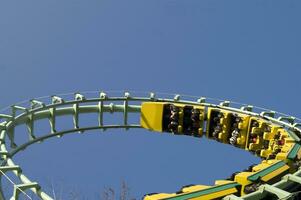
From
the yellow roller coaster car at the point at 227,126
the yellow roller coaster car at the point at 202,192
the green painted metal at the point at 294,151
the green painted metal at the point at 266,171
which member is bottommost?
the yellow roller coaster car at the point at 227,126

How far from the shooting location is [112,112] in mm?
32906

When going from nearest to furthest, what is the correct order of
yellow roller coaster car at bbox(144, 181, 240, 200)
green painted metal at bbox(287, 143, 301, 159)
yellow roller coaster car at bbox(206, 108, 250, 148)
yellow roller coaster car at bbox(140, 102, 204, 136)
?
1. yellow roller coaster car at bbox(144, 181, 240, 200)
2. green painted metal at bbox(287, 143, 301, 159)
3. yellow roller coaster car at bbox(206, 108, 250, 148)
4. yellow roller coaster car at bbox(140, 102, 204, 136)

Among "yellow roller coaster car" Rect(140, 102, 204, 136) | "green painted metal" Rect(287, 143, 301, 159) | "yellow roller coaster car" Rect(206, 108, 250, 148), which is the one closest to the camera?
"green painted metal" Rect(287, 143, 301, 159)

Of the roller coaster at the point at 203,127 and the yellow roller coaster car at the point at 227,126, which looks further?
the yellow roller coaster car at the point at 227,126

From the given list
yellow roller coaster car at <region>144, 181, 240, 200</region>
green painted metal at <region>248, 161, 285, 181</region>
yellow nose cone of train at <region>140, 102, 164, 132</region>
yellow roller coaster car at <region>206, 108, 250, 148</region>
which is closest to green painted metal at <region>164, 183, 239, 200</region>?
yellow roller coaster car at <region>144, 181, 240, 200</region>

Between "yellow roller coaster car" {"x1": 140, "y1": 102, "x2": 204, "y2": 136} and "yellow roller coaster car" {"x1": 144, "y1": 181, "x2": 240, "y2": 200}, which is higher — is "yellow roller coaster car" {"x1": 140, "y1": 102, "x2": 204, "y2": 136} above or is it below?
below

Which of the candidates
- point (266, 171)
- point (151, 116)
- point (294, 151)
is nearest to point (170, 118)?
point (151, 116)

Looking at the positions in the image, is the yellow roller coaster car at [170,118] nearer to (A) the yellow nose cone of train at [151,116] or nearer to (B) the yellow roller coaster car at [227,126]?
(A) the yellow nose cone of train at [151,116]

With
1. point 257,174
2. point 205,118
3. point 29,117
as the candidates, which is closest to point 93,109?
point 29,117

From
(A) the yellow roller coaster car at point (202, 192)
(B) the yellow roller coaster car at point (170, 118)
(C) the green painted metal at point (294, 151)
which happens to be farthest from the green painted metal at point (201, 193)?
(B) the yellow roller coaster car at point (170, 118)

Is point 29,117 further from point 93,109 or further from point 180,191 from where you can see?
point 180,191

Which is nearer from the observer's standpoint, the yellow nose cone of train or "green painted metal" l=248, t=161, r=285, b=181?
"green painted metal" l=248, t=161, r=285, b=181

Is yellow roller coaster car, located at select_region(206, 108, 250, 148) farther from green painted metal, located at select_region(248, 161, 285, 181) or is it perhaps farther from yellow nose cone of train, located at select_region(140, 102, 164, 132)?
green painted metal, located at select_region(248, 161, 285, 181)

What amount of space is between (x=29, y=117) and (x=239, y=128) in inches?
487
